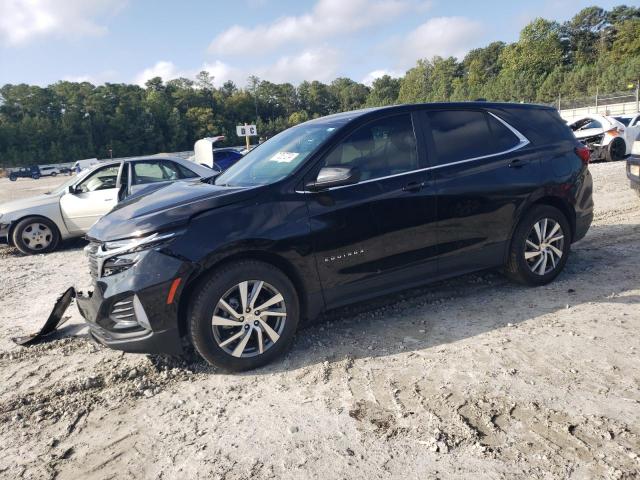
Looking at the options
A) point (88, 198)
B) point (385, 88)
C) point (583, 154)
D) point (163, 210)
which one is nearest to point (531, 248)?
point (583, 154)

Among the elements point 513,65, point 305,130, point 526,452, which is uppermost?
point 513,65

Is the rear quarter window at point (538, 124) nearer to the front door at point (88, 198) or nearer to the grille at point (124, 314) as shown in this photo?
the grille at point (124, 314)

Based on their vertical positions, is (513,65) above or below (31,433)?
above

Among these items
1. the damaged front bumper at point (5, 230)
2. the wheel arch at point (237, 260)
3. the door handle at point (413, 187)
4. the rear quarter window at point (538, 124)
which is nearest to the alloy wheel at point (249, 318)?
the wheel arch at point (237, 260)

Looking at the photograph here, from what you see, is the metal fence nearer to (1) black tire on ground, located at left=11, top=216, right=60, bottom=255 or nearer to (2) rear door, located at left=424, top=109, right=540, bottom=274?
(2) rear door, located at left=424, top=109, right=540, bottom=274

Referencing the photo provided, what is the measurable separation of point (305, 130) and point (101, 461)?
3.12 m

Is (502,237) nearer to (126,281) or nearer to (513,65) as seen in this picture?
(126,281)

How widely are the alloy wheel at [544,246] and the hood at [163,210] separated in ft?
9.37

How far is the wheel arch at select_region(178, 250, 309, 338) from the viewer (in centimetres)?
340

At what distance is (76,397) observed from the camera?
339 centimetres

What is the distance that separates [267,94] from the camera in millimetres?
136250

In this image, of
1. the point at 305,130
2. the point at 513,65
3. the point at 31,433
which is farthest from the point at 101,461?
the point at 513,65

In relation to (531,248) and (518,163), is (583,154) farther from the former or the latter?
(531,248)

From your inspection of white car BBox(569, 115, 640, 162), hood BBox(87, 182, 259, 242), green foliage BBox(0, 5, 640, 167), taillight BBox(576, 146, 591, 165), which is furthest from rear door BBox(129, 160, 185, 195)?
green foliage BBox(0, 5, 640, 167)
